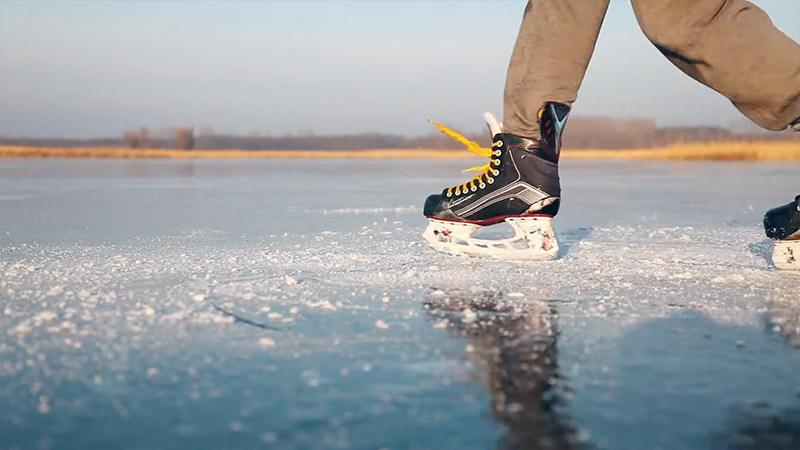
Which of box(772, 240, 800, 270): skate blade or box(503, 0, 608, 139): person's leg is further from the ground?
box(503, 0, 608, 139): person's leg

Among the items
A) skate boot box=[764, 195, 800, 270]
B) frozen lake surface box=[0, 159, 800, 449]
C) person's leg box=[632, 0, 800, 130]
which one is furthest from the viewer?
skate boot box=[764, 195, 800, 270]

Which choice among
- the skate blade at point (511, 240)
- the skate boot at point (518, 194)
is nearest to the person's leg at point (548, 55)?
the skate boot at point (518, 194)

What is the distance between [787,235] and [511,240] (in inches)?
34.8

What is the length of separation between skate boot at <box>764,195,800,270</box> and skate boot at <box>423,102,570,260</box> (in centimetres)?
70

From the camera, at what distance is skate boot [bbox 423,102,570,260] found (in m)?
2.79

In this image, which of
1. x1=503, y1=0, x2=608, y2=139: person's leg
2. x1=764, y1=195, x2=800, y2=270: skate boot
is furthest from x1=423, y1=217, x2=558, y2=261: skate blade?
x1=764, y1=195, x2=800, y2=270: skate boot

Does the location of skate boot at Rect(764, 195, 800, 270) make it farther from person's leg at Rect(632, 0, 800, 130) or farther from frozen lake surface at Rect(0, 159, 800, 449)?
person's leg at Rect(632, 0, 800, 130)

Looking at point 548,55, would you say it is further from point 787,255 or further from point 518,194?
point 787,255

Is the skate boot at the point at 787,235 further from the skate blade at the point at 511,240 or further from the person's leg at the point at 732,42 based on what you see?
the skate blade at the point at 511,240

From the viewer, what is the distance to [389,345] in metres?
1.55

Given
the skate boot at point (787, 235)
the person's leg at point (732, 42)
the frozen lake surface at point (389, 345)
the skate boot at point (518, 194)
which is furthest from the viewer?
the skate boot at point (518, 194)

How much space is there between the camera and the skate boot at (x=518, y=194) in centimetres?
279

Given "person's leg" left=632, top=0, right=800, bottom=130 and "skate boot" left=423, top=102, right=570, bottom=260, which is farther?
"skate boot" left=423, top=102, right=570, bottom=260

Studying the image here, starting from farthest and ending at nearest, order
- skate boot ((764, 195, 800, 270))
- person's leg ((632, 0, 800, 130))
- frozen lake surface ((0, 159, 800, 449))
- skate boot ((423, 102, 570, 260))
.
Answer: skate boot ((423, 102, 570, 260)), skate boot ((764, 195, 800, 270)), person's leg ((632, 0, 800, 130)), frozen lake surface ((0, 159, 800, 449))
